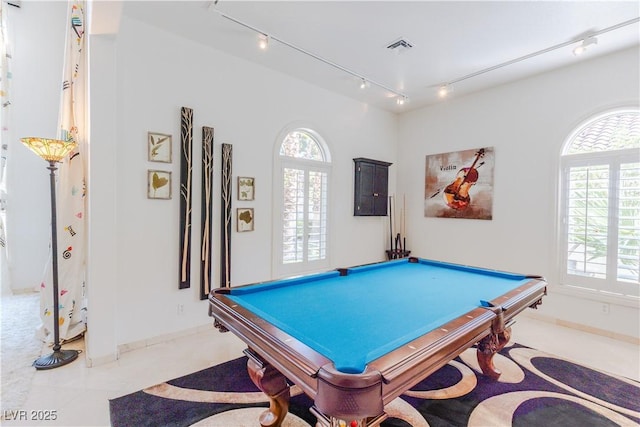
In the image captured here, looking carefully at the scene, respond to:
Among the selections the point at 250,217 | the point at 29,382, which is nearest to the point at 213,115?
the point at 250,217

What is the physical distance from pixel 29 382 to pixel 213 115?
2.84 meters

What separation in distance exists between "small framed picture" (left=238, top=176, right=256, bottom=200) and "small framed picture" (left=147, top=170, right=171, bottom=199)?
2.55 ft

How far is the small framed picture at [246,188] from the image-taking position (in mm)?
3502

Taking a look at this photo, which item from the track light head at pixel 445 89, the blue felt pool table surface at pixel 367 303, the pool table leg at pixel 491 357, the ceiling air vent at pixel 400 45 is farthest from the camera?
the track light head at pixel 445 89

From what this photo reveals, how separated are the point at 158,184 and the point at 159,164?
0.21 metres

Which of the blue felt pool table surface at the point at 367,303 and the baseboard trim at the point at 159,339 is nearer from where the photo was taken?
the blue felt pool table surface at the point at 367,303

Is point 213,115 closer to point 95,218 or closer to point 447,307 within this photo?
point 95,218

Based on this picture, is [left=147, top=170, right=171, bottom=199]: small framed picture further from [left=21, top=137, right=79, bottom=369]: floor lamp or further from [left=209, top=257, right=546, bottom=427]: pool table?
[left=209, top=257, right=546, bottom=427]: pool table

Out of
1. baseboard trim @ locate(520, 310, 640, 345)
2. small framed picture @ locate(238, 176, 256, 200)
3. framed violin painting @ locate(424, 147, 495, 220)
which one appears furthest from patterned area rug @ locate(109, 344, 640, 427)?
framed violin painting @ locate(424, 147, 495, 220)

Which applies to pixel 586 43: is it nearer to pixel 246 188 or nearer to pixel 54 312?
pixel 246 188

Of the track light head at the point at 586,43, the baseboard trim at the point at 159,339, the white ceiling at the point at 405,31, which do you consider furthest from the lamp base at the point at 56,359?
the track light head at the point at 586,43

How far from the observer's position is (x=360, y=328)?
4.85 ft

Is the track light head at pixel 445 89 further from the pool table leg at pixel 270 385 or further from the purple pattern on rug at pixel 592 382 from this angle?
the pool table leg at pixel 270 385

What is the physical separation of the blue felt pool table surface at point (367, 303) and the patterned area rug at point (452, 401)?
30.5 inches
